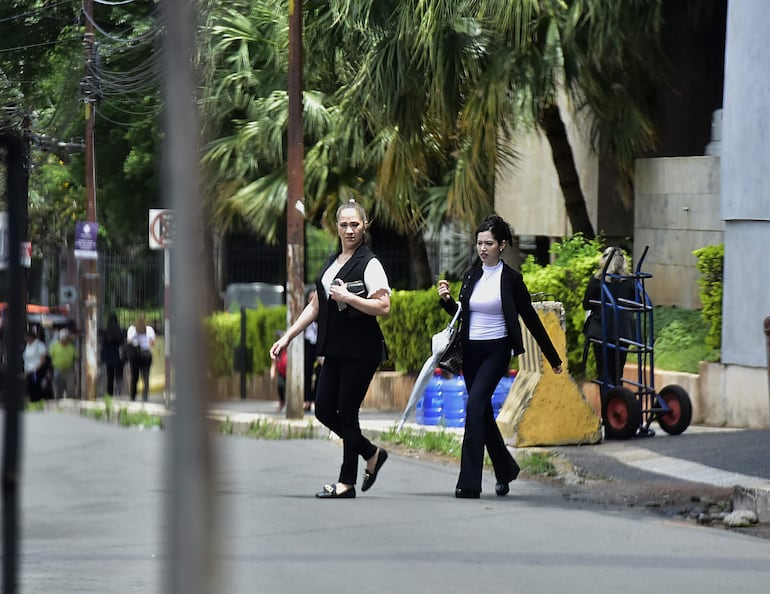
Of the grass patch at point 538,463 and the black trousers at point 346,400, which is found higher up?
the black trousers at point 346,400

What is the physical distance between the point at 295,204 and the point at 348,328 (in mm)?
6537

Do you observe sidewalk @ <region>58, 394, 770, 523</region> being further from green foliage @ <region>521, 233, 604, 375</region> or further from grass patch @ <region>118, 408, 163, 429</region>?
grass patch @ <region>118, 408, 163, 429</region>

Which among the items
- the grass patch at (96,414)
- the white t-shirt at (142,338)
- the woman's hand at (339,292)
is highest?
the woman's hand at (339,292)

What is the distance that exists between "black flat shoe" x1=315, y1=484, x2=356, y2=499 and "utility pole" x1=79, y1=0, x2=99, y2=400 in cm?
513

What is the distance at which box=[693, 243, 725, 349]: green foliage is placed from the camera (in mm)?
12828

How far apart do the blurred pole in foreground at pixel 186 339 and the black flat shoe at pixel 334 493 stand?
248 inches

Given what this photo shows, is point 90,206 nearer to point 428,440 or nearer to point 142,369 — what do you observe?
point 142,369

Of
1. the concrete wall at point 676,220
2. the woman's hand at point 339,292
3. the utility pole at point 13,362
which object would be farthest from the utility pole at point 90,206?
the concrete wall at point 676,220

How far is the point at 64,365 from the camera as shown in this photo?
262cm

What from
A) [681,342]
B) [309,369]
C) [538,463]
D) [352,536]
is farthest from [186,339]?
[309,369]

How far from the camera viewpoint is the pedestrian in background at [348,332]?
7.85 m

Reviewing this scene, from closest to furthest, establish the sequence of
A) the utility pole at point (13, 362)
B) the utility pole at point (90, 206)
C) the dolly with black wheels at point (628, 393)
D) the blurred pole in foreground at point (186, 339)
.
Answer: the blurred pole in foreground at point (186, 339) → the utility pole at point (13, 362) → the utility pole at point (90, 206) → the dolly with black wheels at point (628, 393)

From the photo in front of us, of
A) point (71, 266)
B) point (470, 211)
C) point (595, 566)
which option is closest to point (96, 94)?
point (71, 266)

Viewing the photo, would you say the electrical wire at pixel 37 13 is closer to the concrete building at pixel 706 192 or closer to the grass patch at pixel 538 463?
the grass patch at pixel 538 463
